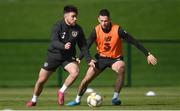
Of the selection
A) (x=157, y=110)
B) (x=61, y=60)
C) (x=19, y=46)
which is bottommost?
(x=157, y=110)

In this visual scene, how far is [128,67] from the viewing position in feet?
93.6

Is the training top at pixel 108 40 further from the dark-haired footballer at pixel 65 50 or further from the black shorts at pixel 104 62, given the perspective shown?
the dark-haired footballer at pixel 65 50

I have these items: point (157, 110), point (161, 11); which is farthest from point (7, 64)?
point (157, 110)

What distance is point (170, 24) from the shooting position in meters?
39.3

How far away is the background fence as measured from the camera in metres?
28.9

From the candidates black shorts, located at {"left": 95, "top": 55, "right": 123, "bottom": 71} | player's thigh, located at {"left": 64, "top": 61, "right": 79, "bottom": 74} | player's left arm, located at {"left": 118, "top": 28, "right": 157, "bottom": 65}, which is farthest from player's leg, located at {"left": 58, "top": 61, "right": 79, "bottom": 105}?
player's left arm, located at {"left": 118, "top": 28, "right": 157, "bottom": 65}

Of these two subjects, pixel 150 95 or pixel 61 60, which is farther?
pixel 150 95

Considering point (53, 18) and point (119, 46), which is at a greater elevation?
point (53, 18)

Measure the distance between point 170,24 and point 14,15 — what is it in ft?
26.3

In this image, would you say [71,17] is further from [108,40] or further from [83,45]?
[108,40]

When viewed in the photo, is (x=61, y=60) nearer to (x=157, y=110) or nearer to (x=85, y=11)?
(x=157, y=110)

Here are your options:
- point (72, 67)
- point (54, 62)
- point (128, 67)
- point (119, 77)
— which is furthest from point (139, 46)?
point (128, 67)

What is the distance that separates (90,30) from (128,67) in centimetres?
927

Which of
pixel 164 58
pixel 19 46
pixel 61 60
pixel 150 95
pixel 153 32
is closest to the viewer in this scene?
pixel 61 60
